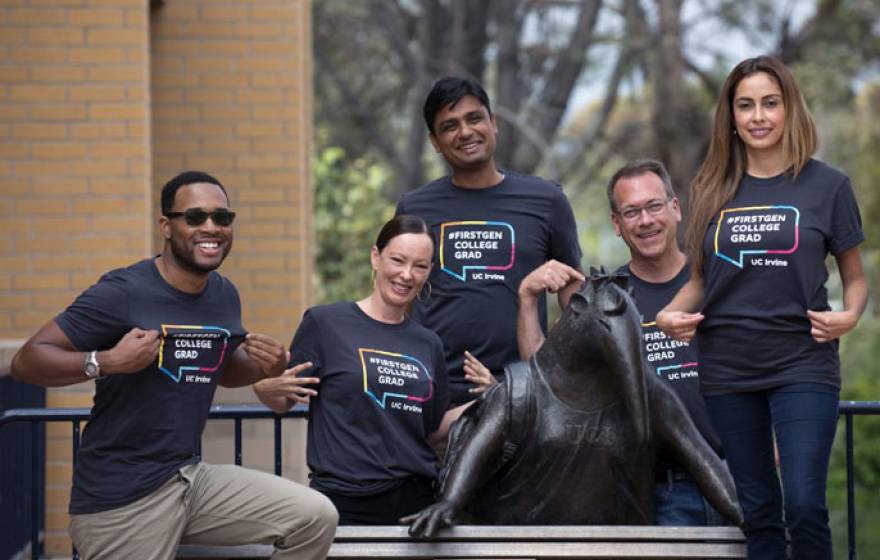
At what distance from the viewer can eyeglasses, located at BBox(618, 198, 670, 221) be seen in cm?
484

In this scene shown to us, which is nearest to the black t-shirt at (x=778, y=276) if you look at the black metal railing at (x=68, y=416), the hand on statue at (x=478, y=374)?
the hand on statue at (x=478, y=374)

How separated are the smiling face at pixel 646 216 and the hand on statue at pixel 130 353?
1.65m

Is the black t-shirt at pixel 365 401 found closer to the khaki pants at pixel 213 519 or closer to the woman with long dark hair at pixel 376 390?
the woman with long dark hair at pixel 376 390

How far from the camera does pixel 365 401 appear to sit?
15.0ft

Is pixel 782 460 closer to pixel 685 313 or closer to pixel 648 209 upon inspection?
pixel 685 313

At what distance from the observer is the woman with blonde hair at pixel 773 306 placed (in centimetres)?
414

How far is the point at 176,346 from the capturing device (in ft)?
14.0

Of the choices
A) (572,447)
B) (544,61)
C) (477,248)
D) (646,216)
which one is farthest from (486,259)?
(544,61)

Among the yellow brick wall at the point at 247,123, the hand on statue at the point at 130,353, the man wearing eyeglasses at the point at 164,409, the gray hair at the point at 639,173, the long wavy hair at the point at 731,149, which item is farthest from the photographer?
the yellow brick wall at the point at 247,123

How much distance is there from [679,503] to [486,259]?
104 centimetres

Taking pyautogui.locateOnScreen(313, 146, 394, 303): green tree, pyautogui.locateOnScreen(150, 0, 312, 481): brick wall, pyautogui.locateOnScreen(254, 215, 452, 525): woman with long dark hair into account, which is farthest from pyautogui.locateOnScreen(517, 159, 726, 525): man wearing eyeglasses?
pyautogui.locateOnScreen(313, 146, 394, 303): green tree

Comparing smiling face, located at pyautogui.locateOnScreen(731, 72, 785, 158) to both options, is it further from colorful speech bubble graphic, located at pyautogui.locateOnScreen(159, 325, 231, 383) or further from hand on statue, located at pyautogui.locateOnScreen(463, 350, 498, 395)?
colorful speech bubble graphic, located at pyautogui.locateOnScreen(159, 325, 231, 383)

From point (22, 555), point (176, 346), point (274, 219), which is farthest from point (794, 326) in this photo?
point (274, 219)

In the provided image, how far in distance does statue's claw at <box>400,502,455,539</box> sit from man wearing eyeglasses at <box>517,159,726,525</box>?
2.35 feet
